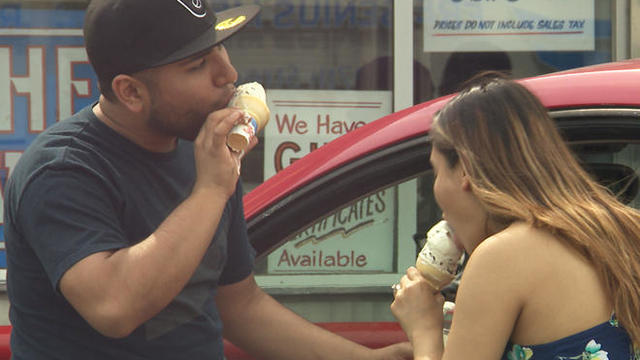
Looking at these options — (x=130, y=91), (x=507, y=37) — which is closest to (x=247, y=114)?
(x=130, y=91)

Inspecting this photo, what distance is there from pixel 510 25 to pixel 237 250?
445 centimetres

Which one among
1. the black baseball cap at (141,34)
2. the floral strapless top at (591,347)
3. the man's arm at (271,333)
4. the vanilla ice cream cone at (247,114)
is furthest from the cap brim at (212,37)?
the floral strapless top at (591,347)

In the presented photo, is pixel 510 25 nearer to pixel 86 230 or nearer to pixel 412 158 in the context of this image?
pixel 412 158

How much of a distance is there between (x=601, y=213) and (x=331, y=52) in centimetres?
456

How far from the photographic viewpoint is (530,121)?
1.95 metres

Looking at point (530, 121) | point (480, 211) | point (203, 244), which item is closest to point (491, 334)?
point (480, 211)

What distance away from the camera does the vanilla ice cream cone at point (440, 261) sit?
2135mm

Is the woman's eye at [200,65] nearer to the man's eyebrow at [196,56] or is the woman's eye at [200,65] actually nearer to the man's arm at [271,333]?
the man's eyebrow at [196,56]

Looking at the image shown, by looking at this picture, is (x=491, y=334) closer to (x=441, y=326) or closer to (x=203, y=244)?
(x=441, y=326)

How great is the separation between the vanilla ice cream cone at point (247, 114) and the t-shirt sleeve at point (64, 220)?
0.27m

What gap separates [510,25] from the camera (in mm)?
6461

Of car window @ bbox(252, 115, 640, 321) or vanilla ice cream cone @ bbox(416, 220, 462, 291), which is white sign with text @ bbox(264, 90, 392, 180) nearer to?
car window @ bbox(252, 115, 640, 321)

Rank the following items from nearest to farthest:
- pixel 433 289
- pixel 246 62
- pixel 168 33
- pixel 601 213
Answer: pixel 601 213, pixel 168 33, pixel 433 289, pixel 246 62

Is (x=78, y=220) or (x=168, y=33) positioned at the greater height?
(x=168, y=33)
